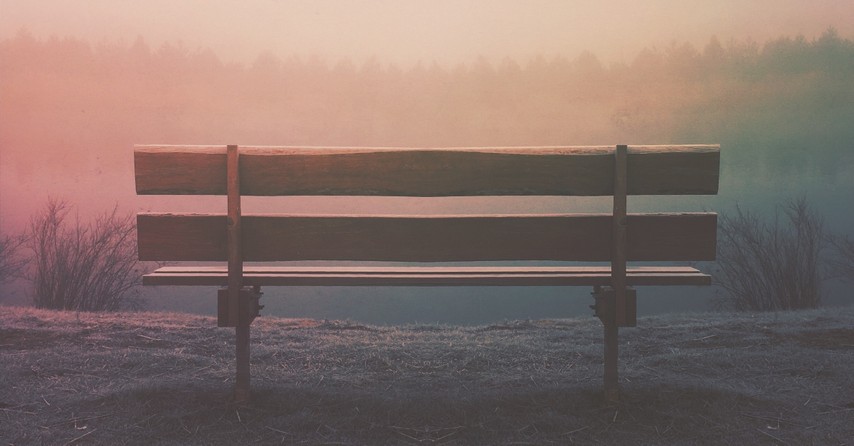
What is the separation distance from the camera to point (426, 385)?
392 centimetres

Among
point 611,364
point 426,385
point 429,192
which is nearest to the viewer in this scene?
point 429,192

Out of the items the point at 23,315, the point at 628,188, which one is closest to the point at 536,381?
the point at 628,188

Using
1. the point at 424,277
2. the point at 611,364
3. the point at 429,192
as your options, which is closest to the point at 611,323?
the point at 611,364

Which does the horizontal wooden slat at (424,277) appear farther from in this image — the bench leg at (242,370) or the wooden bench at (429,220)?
the bench leg at (242,370)

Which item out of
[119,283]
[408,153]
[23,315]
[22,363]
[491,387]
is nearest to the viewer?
[408,153]

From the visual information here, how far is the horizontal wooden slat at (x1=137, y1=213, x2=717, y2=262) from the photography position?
3332mm

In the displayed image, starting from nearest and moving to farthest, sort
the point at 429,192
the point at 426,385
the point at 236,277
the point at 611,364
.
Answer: the point at 429,192 < the point at 236,277 < the point at 611,364 < the point at 426,385

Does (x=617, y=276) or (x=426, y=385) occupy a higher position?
(x=617, y=276)

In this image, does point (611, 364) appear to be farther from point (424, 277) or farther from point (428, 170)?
point (428, 170)

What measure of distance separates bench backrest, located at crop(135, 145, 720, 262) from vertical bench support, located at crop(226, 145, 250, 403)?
0.05 ft

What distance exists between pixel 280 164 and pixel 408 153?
60 centimetres

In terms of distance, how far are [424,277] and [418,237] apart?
0.70 feet

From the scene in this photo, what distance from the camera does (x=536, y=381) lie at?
12.9 feet

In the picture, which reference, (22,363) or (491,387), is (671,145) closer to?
(491,387)
